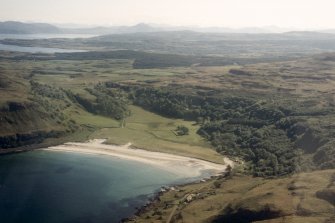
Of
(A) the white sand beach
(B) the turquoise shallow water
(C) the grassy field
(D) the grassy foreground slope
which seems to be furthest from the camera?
(C) the grassy field

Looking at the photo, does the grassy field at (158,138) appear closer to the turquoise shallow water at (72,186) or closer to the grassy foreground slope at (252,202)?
the turquoise shallow water at (72,186)

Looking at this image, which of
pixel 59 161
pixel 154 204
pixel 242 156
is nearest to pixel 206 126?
pixel 242 156

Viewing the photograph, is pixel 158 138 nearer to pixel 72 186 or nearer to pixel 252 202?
Answer: pixel 72 186

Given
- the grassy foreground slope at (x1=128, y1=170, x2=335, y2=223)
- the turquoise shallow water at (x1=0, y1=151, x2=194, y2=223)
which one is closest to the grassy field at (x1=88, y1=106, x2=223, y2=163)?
the turquoise shallow water at (x1=0, y1=151, x2=194, y2=223)

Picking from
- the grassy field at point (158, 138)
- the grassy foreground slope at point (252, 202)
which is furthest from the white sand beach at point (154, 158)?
the grassy foreground slope at point (252, 202)

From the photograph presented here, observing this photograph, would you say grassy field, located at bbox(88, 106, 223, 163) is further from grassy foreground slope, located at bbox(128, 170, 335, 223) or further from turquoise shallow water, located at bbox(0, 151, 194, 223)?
grassy foreground slope, located at bbox(128, 170, 335, 223)

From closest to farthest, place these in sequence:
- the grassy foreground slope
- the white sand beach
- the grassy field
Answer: the grassy foreground slope → the white sand beach → the grassy field

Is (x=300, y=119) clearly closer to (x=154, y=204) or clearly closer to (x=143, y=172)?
(x=143, y=172)
